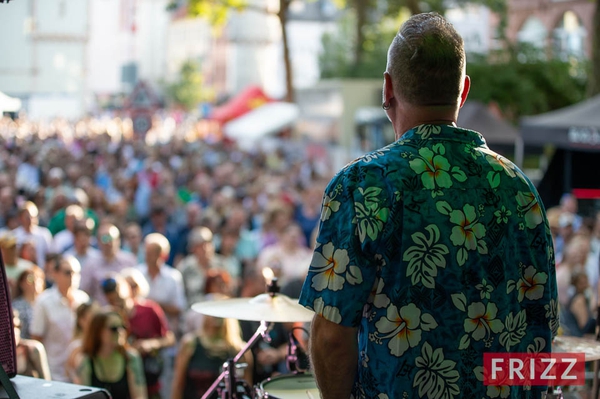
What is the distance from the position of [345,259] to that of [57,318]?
4778 mm

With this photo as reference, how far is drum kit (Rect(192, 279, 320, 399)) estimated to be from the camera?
329cm

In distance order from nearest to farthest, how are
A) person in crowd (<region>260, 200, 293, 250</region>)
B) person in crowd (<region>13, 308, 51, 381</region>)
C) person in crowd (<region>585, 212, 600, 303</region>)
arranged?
person in crowd (<region>13, 308, 51, 381</region>), person in crowd (<region>585, 212, 600, 303</region>), person in crowd (<region>260, 200, 293, 250</region>)

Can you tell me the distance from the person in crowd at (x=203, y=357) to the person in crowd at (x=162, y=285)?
5.15 feet

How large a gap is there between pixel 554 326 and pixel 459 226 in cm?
43

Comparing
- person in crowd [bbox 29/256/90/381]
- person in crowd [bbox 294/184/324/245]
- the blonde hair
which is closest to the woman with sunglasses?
person in crowd [bbox 29/256/90/381]

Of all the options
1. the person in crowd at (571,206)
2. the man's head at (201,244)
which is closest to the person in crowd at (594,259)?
the person in crowd at (571,206)

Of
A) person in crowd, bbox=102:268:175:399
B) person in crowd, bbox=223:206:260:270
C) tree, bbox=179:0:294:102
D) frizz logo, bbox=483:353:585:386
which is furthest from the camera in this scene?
tree, bbox=179:0:294:102

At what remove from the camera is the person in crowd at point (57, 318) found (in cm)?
645

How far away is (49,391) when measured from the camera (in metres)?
2.65

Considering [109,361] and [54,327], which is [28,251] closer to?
[54,327]

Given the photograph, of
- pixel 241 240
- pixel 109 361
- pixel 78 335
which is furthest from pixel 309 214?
pixel 109 361

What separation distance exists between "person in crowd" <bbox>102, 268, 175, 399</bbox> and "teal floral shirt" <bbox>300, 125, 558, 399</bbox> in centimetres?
462

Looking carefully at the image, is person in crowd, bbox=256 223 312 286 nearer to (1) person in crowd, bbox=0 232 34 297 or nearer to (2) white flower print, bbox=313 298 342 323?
(1) person in crowd, bbox=0 232 34 297

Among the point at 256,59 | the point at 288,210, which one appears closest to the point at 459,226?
the point at 288,210
